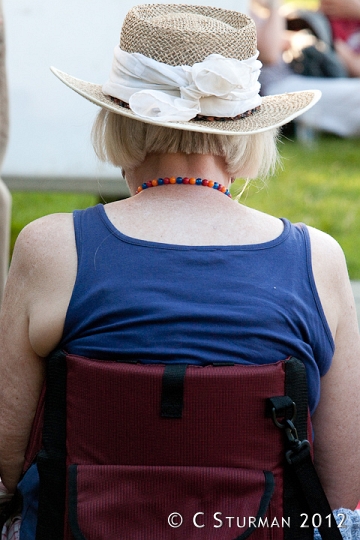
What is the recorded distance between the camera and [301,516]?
1520 mm

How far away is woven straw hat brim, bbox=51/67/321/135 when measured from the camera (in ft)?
5.48

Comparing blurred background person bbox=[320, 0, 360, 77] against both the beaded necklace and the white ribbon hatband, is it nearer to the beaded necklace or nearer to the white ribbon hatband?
the white ribbon hatband

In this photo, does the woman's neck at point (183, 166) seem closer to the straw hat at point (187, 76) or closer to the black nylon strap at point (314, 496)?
the straw hat at point (187, 76)

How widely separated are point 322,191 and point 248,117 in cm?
483

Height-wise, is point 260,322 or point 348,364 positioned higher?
point 260,322

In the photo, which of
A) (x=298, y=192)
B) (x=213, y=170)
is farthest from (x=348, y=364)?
(x=298, y=192)

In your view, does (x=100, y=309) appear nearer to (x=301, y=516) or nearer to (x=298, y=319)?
(x=298, y=319)

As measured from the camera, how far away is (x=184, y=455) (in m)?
1.47

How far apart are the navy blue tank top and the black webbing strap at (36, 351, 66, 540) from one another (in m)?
0.06

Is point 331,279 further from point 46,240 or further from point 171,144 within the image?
point 46,240

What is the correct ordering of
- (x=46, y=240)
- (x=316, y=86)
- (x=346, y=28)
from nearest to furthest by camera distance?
1. (x=46, y=240)
2. (x=316, y=86)
3. (x=346, y=28)

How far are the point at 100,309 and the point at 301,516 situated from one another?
1.77 ft

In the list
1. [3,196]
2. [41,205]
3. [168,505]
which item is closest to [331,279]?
[168,505]

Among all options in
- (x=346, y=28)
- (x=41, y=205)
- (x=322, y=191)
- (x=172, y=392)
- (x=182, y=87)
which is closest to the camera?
(x=172, y=392)
